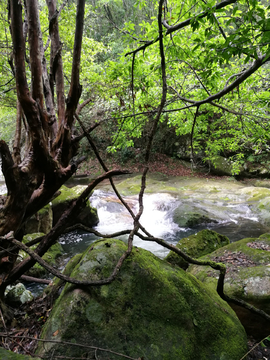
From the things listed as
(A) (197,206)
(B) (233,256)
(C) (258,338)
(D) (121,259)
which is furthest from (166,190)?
(D) (121,259)

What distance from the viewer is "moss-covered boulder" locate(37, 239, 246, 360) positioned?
1655mm

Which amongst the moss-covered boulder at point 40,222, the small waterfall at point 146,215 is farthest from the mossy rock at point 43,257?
the small waterfall at point 146,215

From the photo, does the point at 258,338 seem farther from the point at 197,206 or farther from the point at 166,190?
the point at 166,190

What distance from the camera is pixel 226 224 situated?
887cm

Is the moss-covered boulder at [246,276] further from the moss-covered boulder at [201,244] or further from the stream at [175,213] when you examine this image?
the stream at [175,213]

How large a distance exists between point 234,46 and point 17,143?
3.10 meters

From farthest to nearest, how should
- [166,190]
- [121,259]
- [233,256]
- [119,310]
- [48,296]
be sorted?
[166,190] → [233,256] → [48,296] → [121,259] → [119,310]

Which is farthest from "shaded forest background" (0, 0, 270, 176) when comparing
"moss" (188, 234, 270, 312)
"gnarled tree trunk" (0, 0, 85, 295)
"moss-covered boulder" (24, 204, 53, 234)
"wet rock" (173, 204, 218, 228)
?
"moss-covered boulder" (24, 204, 53, 234)

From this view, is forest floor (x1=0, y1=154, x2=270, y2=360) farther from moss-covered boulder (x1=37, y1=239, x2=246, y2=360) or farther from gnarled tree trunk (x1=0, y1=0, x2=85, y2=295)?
gnarled tree trunk (x1=0, y1=0, x2=85, y2=295)

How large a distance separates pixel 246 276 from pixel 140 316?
84.1 inches

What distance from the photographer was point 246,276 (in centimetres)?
318

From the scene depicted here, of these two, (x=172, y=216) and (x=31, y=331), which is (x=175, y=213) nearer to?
(x=172, y=216)

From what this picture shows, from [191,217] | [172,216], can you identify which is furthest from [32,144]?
[172,216]

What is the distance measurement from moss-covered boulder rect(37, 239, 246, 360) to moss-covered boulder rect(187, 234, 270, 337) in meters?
0.69
